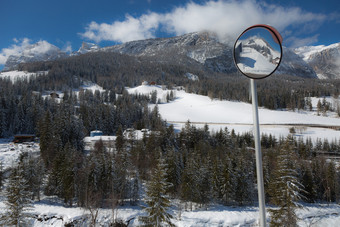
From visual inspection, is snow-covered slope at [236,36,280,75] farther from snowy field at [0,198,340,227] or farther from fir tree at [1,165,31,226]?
snowy field at [0,198,340,227]

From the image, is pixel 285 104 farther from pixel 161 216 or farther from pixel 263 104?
pixel 161 216

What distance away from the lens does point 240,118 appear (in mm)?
87062

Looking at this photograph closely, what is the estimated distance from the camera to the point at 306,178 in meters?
36.0

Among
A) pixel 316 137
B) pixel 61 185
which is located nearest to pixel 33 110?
pixel 61 185

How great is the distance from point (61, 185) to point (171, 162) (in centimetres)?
1828

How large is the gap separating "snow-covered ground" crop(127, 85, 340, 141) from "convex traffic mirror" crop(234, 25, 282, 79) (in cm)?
7337

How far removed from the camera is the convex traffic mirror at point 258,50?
2352mm

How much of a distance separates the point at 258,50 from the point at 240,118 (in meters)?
90.3

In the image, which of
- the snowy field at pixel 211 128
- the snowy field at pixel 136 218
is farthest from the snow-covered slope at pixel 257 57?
the snowy field at pixel 136 218

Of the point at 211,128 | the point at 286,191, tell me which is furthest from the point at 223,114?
the point at 286,191

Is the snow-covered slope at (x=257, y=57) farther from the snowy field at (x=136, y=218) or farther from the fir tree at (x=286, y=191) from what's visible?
the snowy field at (x=136, y=218)

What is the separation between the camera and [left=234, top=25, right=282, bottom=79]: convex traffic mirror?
2.35 meters

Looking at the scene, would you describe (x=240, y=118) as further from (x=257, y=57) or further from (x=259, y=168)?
(x=259, y=168)

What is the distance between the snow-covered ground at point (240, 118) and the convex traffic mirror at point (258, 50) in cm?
7337
